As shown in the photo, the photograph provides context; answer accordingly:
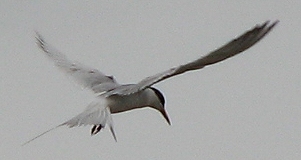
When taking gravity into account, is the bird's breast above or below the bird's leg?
above

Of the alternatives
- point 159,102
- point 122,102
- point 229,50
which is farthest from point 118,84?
point 229,50

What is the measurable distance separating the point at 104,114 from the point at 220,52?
111 cm

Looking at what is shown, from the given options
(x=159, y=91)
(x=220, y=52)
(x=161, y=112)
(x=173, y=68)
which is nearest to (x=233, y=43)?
(x=220, y=52)

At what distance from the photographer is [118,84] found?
21.6 ft

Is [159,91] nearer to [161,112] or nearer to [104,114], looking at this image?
[161,112]

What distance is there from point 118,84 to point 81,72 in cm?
83

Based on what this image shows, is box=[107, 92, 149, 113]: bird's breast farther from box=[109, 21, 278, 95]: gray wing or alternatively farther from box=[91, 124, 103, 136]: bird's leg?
box=[109, 21, 278, 95]: gray wing

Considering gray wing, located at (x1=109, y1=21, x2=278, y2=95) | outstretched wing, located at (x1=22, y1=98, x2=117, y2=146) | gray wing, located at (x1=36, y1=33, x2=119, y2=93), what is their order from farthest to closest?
gray wing, located at (x1=36, y1=33, x2=119, y2=93), outstretched wing, located at (x1=22, y1=98, x2=117, y2=146), gray wing, located at (x1=109, y1=21, x2=278, y2=95)

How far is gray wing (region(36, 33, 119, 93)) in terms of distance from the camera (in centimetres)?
672

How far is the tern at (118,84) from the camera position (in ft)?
16.1

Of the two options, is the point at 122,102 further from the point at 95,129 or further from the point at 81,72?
the point at 81,72

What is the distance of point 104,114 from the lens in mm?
5742

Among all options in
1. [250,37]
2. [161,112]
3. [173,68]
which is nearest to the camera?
[250,37]

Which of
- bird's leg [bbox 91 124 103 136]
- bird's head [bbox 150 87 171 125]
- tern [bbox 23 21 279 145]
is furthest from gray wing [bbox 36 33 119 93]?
bird's leg [bbox 91 124 103 136]
